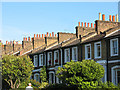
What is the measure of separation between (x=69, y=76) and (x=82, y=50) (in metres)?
7.99

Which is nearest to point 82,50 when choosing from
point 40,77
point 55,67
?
point 55,67

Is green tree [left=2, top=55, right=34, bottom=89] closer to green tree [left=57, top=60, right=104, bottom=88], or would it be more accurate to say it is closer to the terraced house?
the terraced house

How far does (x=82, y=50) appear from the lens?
108 ft

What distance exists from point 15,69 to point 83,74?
14252 mm

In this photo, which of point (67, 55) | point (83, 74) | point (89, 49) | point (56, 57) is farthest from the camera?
point (56, 57)

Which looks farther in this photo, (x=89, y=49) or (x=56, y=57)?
(x=56, y=57)

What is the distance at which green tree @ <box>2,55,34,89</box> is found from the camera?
1414 inches

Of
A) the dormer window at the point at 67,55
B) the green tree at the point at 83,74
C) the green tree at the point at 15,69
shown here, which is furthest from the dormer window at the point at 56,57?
the green tree at the point at 83,74

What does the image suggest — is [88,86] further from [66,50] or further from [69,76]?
[66,50]

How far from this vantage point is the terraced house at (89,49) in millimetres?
28219

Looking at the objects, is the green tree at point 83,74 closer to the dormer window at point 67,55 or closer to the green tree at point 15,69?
the dormer window at point 67,55

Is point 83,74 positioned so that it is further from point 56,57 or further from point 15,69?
point 56,57

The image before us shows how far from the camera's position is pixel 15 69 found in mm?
36312

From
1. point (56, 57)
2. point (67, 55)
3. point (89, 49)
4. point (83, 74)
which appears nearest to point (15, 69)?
point (56, 57)
